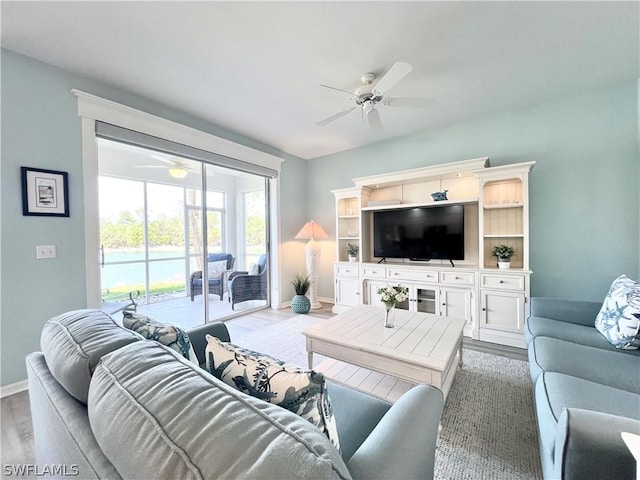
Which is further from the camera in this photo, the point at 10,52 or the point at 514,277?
the point at 514,277

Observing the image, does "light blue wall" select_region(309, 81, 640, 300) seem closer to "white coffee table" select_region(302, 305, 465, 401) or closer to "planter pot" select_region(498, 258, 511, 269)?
"planter pot" select_region(498, 258, 511, 269)

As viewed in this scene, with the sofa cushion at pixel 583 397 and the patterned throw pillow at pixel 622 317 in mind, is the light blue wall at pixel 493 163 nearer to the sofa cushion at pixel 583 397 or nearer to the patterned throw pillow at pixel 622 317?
the patterned throw pillow at pixel 622 317

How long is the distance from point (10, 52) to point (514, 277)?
4910 mm

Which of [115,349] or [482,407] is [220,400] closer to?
[115,349]

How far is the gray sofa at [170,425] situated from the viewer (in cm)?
48

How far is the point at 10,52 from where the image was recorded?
2.01 meters

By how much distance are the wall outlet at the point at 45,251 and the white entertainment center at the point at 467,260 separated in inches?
125

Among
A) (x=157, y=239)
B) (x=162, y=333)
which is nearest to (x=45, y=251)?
(x=157, y=239)

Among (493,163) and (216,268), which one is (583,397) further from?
(216,268)

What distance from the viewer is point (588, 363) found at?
1436mm

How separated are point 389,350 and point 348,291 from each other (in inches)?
91.0

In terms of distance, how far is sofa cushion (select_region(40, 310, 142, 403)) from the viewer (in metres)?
0.78

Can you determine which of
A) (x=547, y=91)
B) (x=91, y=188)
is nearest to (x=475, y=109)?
(x=547, y=91)

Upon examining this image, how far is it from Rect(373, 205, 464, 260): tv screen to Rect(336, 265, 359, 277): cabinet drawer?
0.41 meters
